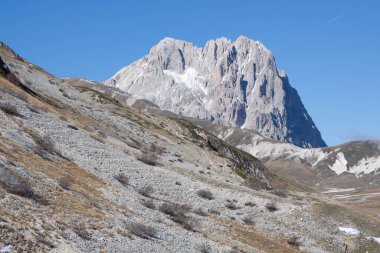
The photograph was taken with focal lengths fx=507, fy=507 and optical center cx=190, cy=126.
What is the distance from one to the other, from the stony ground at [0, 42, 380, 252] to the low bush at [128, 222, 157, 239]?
0.09 metres

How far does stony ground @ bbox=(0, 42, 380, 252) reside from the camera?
23.5 metres

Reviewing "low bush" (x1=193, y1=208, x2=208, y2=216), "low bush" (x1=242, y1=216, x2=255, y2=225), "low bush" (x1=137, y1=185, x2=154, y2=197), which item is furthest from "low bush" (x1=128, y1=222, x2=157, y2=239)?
"low bush" (x1=242, y1=216, x2=255, y2=225)

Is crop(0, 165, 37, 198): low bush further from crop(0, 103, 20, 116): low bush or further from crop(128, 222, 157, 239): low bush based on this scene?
crop(0, 103, 20, 116): low bush

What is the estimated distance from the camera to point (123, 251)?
23.9m

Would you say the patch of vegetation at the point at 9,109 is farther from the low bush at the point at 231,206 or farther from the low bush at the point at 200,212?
the low bush at the point at 231,206

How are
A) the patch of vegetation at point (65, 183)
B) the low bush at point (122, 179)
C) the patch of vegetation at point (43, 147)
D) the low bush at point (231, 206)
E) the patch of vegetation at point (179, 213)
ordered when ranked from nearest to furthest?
1. the patch of vegetation at point (65, 183)
2. the patch of vegetation at point (179, 213)
3. the patch of vegetation at point (43, 147)
4. the low bush at point (122, 179)
5. the low bush at point (231, 206)

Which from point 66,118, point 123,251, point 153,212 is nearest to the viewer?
point 123,251

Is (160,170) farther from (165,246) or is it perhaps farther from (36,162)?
(165,246)

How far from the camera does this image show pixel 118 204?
32.2 m

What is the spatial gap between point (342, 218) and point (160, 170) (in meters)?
17.8

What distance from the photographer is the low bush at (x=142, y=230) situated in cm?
2728

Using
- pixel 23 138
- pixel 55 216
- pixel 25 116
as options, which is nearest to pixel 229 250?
pixel 55 216

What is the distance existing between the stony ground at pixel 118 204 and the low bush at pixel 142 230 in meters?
0.09

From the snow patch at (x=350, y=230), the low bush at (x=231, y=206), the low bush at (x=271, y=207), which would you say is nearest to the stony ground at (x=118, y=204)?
the low bush at (x=231, y=206)
